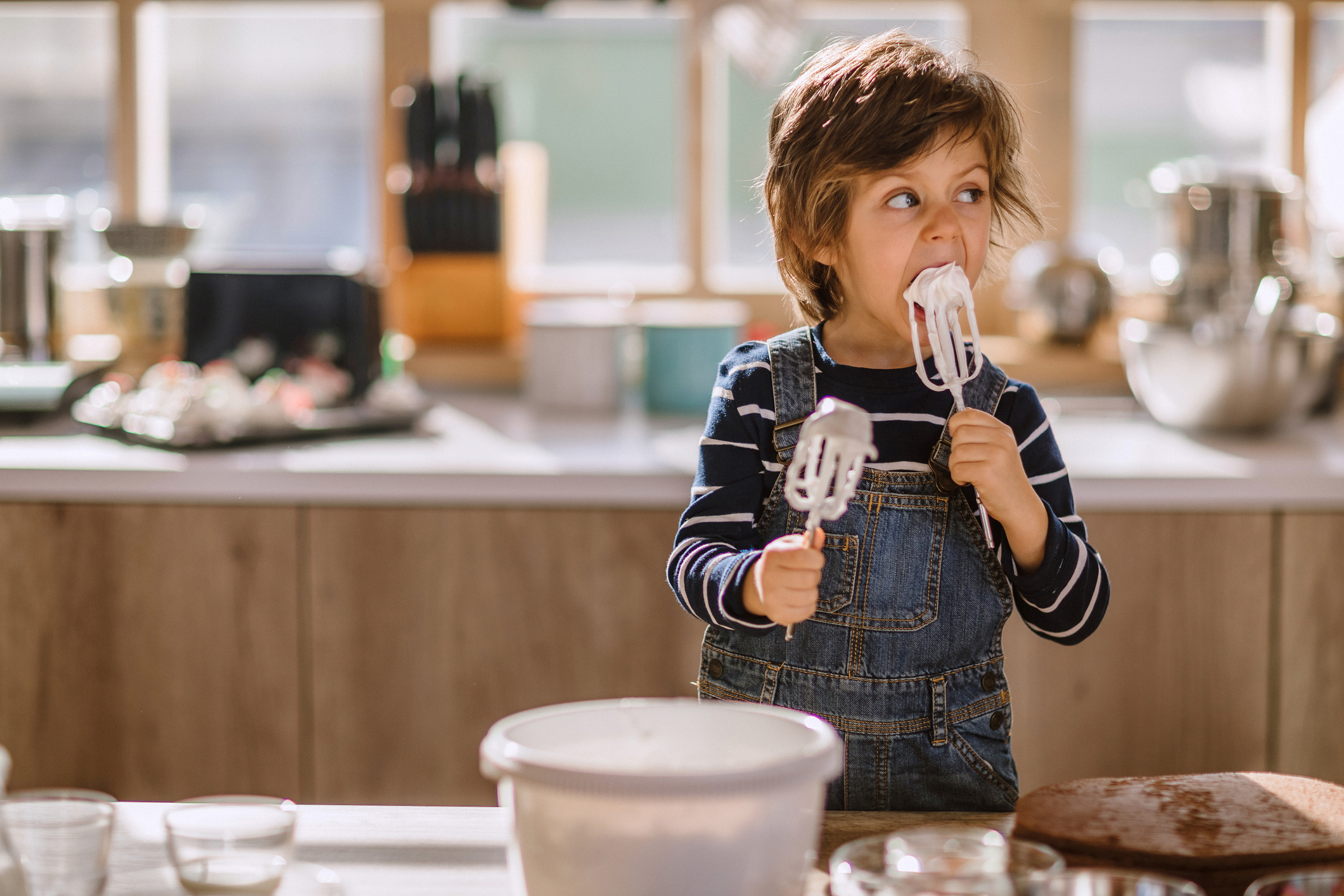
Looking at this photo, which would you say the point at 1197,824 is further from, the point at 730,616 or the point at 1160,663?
the point at 1160,663

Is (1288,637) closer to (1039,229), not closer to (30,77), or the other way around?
(1039,229)

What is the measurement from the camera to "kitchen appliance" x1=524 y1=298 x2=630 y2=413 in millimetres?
2092

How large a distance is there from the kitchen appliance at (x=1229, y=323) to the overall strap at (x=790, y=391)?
3.21 ft

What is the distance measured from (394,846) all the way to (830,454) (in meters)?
0.30

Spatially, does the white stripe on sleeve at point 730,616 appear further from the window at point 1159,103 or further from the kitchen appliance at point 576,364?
the window at point 1159,103

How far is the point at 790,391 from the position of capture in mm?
983

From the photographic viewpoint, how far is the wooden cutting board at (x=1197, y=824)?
0.62 meters

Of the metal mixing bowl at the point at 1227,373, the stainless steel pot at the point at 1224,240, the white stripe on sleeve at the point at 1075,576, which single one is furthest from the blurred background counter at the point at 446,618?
the white stripe on sleeve at the point at 1075,576

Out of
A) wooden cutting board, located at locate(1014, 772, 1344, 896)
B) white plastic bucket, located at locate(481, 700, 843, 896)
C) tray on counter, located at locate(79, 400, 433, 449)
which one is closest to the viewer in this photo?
white plastic bucket, located at locate(481, 700, 843, 896)

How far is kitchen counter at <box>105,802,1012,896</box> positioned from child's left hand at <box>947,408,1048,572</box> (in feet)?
0.66

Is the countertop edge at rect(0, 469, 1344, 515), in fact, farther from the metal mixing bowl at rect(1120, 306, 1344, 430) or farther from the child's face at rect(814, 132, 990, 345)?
the child's face at rect(814, 132, 990, 345)

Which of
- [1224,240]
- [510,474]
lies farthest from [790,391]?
[1224,240]

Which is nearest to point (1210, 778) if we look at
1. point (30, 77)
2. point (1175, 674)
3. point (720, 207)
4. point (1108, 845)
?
point (1108, 845)

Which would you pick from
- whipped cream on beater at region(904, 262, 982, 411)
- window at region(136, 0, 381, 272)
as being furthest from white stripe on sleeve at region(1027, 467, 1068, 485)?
window at region(136, 0, 381, 272)
